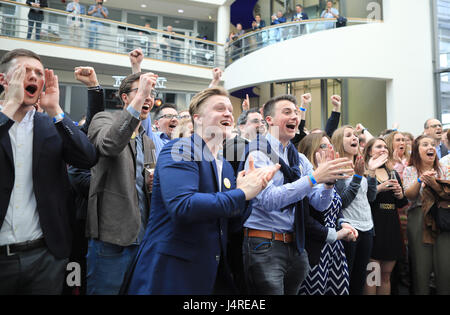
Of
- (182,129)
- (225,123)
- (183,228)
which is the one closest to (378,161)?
(225,123)

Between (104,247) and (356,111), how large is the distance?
1030cm

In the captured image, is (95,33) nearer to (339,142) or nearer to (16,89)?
(339,142)

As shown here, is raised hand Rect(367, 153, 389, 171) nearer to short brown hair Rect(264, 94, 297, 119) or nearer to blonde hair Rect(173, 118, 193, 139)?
short brown hair Rect(264, 94, 297, 119)

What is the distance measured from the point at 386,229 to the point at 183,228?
98.2 inches

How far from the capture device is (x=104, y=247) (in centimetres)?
179

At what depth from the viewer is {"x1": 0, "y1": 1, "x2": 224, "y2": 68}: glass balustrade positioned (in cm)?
918

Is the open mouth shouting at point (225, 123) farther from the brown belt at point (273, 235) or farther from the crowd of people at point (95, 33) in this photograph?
the crowd of people at point (95, 33)

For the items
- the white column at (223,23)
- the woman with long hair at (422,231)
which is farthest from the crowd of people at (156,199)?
the white column at (223,23)

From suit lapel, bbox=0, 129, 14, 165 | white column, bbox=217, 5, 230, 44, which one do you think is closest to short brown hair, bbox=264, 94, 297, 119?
suit lapel, bbox=0, 129, 14, 165

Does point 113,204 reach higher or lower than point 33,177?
lower

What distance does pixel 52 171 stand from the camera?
1.57 meters

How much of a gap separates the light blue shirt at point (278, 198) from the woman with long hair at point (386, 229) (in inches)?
50.8

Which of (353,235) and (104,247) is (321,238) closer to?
(353,235)

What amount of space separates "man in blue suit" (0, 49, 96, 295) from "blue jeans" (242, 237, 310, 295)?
1012 millimetres
